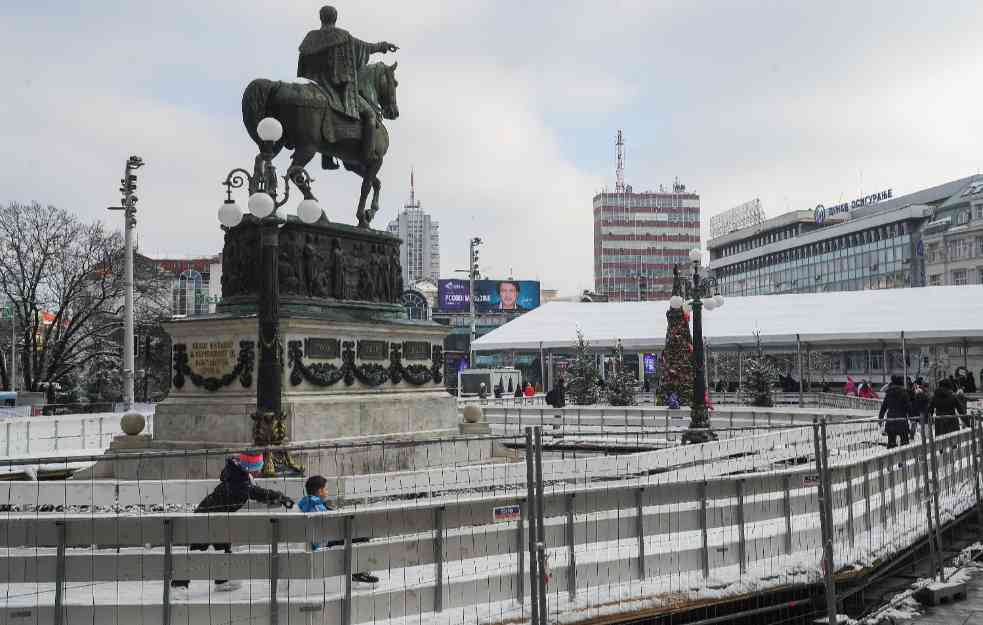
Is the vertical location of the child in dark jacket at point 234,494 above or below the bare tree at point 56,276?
below

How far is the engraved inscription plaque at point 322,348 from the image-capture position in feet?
49.6

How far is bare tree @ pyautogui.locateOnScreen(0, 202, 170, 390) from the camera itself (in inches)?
1524

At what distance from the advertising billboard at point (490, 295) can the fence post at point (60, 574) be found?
318ft

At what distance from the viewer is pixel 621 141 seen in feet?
580

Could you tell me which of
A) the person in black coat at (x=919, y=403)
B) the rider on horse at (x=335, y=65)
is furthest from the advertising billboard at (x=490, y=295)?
the rider on horse at (x=335, y=65)

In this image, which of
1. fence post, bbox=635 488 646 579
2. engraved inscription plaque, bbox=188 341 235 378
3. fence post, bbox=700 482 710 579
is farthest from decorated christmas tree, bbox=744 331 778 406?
fence post, bbox=635 488 646 579

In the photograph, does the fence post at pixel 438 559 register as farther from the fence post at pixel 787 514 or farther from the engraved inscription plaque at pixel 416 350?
the engraved inscription plaque at pixel 416 350

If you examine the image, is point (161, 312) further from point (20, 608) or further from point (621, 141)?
point (621, 141)

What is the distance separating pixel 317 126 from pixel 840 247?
10111 centimetres

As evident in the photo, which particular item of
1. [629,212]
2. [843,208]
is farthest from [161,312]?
[629,212]

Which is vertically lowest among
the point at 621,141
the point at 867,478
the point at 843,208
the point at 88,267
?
the point at 867,478

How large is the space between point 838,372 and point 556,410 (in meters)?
53.9

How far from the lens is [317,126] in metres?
17.0

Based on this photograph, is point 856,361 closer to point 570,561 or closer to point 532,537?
point 570,561
